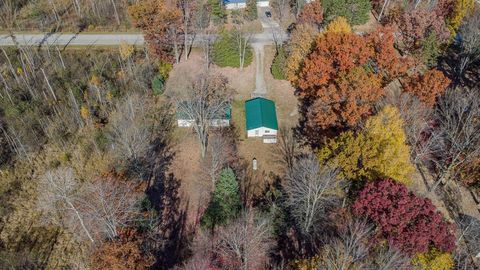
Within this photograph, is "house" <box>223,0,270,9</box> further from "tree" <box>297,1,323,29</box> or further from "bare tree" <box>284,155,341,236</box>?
"bare tree" <box>284,155,341,236</box>

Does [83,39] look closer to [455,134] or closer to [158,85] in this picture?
[158,85]

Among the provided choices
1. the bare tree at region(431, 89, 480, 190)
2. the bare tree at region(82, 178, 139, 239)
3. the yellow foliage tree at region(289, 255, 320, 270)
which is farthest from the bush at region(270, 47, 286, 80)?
the yellow foliage tree at region(289, 255, 320, 270)

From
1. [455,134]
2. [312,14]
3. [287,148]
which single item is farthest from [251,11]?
[455,134]

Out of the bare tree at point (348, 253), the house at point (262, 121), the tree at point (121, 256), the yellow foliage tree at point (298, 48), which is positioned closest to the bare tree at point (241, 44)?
the yellow foliage tree at point (298, 48)

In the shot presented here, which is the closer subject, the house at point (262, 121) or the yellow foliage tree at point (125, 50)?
the house at point (262, 121)

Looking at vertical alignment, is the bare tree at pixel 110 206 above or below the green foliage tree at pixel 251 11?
below

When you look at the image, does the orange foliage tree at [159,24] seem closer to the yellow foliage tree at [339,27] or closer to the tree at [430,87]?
the yellow foliage tree at [339,27]
